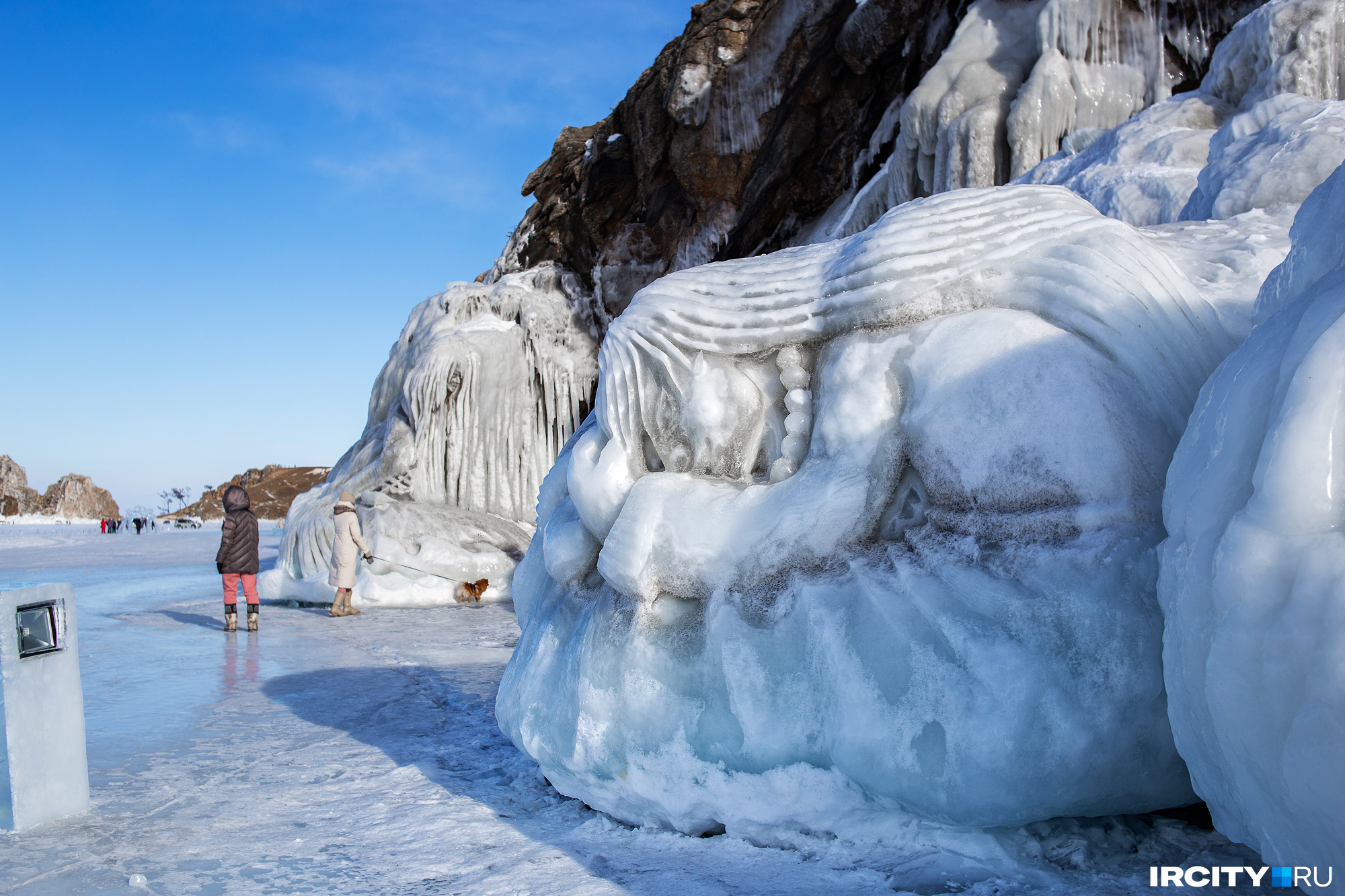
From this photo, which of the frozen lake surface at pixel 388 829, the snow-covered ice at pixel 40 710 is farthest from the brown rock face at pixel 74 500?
the snow-covered ice at pixel 40 710

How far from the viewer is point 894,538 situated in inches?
78.2

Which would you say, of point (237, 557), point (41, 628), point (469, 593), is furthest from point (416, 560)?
point (41, 628)

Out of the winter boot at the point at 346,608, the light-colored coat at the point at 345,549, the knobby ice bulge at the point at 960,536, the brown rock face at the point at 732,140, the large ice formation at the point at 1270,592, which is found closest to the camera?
the large ice formation at the point at 1270,592

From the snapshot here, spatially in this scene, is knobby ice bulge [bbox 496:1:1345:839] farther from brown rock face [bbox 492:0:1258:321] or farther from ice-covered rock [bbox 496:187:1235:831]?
brown rock face [bbox 492:0:1258:321]

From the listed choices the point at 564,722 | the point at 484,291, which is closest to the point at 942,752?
the point at 564,722

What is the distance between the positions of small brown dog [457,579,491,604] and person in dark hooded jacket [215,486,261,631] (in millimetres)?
1915

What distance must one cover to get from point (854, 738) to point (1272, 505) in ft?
3.06

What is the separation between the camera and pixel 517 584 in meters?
2.93

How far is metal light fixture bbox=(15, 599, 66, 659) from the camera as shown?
2.20 meters

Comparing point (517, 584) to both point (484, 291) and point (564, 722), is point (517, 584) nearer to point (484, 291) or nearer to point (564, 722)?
point (564, 722)

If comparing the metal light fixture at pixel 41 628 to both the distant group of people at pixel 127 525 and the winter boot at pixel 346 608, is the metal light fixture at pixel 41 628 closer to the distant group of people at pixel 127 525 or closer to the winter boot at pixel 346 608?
the winter boot at pixel 346 608

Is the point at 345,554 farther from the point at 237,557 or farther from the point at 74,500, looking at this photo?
the point at 74,500

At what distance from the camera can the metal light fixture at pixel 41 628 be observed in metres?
2.20

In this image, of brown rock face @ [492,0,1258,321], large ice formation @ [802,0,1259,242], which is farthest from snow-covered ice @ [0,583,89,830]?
brown rock face @ [492,0,1258,321]
